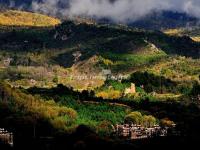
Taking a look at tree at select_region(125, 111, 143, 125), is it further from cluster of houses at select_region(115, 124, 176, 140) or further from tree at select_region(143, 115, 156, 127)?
cluster of houses at select_region(115, 124, 176, 140)

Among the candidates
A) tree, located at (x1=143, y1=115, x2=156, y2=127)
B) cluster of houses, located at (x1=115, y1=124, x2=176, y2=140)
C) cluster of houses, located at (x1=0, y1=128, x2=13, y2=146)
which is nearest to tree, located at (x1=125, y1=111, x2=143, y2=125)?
tree, located at (x1=143, y1=115, x2=156, y2=127)

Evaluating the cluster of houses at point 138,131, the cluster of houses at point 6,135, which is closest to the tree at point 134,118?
the cluster of houses at point 138,131

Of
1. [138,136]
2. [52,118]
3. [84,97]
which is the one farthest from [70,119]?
[84,97]

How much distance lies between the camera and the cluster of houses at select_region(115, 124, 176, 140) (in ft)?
427

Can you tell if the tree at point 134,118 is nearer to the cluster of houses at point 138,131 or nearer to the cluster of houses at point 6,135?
the cluster of houses at point 138,131

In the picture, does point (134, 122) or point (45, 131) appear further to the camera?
point (134, 122)

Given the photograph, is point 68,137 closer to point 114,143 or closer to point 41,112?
point 114,143

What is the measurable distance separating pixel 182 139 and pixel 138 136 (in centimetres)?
2166

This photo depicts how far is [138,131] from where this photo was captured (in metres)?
136

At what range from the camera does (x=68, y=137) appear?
109312 millimetres

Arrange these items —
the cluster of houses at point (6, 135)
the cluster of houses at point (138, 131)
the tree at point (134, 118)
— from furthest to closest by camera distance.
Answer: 1. the tree at point (134, 118)
2. the cluster of houses at point (138, 131)
3. the cluster of houses at point (6, 135)

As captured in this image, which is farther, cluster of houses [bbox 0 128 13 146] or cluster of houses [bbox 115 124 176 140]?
cluster of houses [bbox 115 124 176 140]

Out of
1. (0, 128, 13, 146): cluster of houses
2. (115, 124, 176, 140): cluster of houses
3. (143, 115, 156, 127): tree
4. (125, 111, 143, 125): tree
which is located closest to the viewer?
(0, 128, 13, 146): cluster of houses

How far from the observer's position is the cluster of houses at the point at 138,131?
130 m
